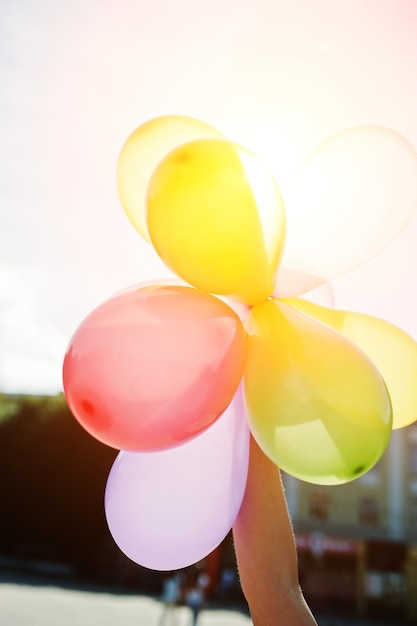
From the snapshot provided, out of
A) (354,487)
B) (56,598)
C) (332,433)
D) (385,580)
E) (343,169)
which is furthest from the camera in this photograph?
(354,487)

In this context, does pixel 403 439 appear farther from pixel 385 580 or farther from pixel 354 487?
pixel 385 580

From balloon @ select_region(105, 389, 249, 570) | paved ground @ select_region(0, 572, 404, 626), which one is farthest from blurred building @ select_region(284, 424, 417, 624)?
balloon @ select_region(105, 389, 249, 570)

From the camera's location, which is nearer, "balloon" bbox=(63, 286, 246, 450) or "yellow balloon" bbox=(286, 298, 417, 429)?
"balloon" bbox=(63, 286, 246, 450)

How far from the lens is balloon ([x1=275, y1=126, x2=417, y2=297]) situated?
72.0 inches

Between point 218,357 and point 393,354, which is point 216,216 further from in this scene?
point 393,354

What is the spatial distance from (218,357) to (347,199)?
70 cm

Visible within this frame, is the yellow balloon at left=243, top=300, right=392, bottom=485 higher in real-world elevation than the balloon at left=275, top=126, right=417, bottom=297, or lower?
lower

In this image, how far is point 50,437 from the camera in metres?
27.8

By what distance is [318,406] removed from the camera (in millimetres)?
1452

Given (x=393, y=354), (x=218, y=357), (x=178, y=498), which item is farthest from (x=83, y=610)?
(x=218, y=357)

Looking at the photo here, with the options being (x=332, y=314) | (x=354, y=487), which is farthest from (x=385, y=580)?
(x=332, y=314)

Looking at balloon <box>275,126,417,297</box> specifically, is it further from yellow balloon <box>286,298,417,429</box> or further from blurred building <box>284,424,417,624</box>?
blurred building <box>284,424,417,624</box>

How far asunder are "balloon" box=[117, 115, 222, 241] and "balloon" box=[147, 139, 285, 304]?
29 cm

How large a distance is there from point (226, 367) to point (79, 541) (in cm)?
2842
